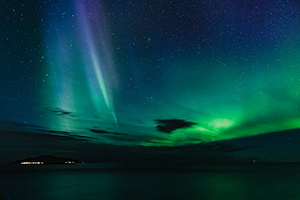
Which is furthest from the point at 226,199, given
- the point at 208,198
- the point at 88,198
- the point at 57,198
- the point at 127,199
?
the point at 57,198

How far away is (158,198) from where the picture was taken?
150 feet

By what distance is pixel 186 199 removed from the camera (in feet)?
145

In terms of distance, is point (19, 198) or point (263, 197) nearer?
point (19, 198)

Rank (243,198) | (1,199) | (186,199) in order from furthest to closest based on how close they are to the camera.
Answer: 1. (243,198)
2. (186,199)
3. (1,199)

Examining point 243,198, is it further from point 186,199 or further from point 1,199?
point 1,199

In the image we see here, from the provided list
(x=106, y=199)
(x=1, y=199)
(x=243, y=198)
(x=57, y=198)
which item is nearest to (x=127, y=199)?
(x=106, y=199)

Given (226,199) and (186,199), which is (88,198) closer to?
(186,199)

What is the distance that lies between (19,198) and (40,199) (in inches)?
143

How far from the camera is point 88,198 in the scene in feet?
158

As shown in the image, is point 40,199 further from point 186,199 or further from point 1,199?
point 186,199

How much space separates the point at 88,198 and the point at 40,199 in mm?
7954

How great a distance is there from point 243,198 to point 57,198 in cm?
3244

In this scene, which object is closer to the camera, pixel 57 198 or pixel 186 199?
pixel 186 199

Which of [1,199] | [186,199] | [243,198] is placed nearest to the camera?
[1,199]
